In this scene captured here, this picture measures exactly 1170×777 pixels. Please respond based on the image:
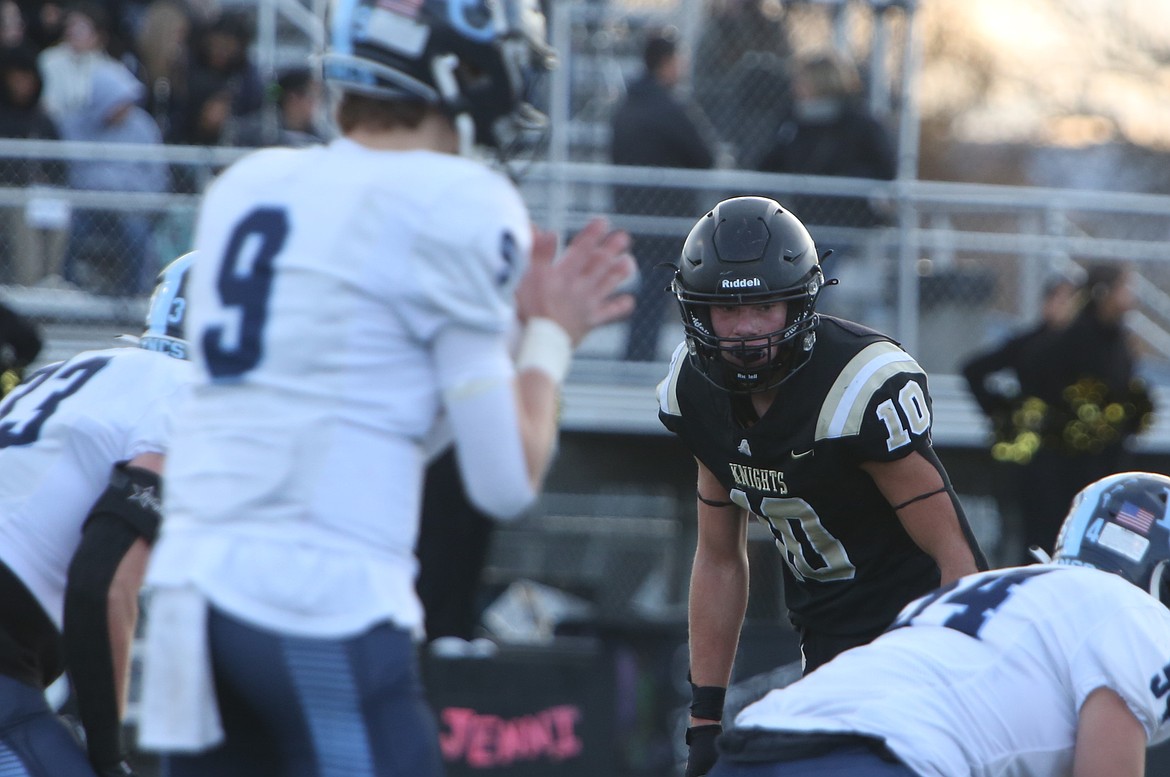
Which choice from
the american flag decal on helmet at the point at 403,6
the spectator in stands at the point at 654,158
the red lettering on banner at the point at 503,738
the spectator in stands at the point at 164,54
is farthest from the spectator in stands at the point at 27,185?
the american flag decal on helmet at the point at 403,6

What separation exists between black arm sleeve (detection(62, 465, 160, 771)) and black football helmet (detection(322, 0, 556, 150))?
3.99 feet

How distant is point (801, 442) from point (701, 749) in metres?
0.73

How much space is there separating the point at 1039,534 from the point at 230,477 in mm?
6492

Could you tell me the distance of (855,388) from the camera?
3555mm

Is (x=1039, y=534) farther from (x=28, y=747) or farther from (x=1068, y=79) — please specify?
(x=1068, y=79)

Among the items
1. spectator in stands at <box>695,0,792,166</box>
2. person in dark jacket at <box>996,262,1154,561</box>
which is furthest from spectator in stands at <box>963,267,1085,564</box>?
spectator in stands at <box>695,0,792,166</box>

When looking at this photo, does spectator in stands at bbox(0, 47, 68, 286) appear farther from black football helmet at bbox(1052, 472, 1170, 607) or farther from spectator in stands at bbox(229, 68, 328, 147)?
black football helmet at bbox(1052, 472, 1170, 607)

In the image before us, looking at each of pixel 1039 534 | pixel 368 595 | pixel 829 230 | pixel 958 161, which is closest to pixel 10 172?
pixel 829 230

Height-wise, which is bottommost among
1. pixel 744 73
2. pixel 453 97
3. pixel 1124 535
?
pixel 1124 535

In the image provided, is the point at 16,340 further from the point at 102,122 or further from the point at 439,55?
the point at 439,55

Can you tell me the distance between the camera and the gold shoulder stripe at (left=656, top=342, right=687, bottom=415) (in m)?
3.85

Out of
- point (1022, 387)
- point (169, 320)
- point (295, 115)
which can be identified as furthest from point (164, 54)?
point (169, 320)

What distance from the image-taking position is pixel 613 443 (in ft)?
31.8

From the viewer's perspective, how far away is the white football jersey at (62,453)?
3.28 metres
